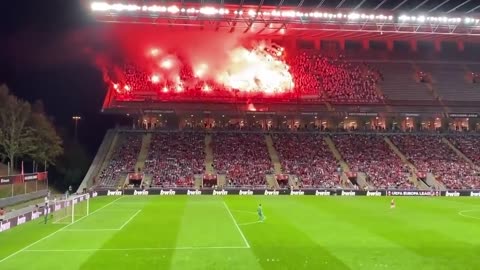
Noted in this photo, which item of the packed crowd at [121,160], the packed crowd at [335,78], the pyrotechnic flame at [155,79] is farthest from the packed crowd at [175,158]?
the packed crowd at [335,78]

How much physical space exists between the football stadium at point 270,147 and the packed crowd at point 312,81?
244 millimetres

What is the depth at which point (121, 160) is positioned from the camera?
214 ft

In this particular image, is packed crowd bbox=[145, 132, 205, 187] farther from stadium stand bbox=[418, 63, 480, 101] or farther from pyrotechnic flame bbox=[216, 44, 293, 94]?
stadium stand bbox=[418, 63, 480, 101]

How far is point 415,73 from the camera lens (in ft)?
270

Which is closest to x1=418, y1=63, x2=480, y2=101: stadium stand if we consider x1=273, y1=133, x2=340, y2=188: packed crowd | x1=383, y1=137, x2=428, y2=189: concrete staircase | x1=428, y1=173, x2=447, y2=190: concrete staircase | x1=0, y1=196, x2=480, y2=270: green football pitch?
x1=383, y1=137, x2=428, y2=189: concrete staircase

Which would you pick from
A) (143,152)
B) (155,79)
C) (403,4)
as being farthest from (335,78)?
(403,4)

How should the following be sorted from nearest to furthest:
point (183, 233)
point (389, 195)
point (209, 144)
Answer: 1. point (183, 233)
2. point (389, 195)
3. point (209, 144)

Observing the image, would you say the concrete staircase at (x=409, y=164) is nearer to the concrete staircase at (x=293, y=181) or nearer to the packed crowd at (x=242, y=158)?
the concrete staircase at (x=293, y=181)

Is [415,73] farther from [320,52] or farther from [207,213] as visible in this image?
[207,213]

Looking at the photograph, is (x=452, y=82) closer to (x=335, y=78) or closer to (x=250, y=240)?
(x=335, y=78)

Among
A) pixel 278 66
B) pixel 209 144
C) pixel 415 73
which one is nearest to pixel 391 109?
pixel 415 73

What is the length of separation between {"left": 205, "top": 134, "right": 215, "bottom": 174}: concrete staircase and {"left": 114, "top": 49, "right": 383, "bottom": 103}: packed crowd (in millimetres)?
7783

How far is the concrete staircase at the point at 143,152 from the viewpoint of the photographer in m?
64.4

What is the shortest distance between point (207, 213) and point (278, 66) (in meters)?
48.5
